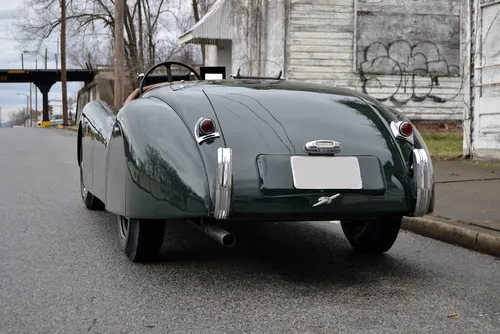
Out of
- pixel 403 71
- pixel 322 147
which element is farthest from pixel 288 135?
pixel 403 71

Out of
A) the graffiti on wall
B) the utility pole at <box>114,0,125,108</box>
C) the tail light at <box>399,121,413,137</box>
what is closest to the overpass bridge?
the utility pole at <box>114,0,125,108</box>

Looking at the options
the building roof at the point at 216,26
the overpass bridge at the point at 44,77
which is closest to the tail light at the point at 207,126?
the building roof at the point at 216,26

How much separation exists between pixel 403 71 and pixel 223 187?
1465 centimetres

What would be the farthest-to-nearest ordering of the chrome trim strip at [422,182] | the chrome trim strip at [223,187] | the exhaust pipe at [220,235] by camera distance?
the chrome trim strip at [422,182], the exhaust pipe at [220,235], the chrome trim strip at [223,187]

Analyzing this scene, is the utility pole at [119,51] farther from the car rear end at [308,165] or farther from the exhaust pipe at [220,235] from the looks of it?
the exhaust pipe at [220,235]

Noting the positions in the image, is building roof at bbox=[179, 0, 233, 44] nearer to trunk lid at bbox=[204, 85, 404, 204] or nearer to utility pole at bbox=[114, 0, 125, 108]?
utility pole at bbox=[114, 0, 125, 108]

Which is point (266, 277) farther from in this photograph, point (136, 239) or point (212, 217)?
point (136, 239)

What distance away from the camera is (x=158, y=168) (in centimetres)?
364

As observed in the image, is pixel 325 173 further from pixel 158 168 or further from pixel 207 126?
pixel 158 168

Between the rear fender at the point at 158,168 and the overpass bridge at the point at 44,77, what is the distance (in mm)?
47989

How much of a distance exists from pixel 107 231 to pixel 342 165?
2.47 metres

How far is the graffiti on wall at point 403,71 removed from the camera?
17.0m

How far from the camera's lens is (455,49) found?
17.6 meters

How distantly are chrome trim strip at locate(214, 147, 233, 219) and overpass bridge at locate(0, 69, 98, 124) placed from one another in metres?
48.6
